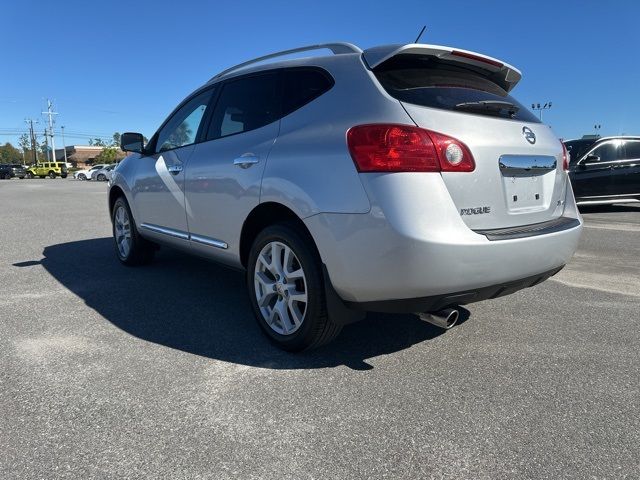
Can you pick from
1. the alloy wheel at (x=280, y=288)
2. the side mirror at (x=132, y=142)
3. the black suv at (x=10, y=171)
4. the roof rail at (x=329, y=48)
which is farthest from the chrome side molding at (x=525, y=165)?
the black suv at (x=10, y=171)

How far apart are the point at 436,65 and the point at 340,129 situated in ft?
2.48

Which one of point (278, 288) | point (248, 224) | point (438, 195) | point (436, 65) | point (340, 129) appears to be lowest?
point (278, 288)

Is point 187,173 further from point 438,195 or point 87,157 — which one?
point 87,157

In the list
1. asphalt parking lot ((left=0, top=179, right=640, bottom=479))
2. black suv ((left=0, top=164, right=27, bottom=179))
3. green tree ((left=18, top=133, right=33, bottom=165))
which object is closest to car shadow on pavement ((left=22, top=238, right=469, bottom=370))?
asphalt parking lot ((left=0, top=179, right=640, bottom=479))

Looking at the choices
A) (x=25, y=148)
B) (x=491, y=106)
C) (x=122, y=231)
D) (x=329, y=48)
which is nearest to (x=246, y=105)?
(x=329, y=48)

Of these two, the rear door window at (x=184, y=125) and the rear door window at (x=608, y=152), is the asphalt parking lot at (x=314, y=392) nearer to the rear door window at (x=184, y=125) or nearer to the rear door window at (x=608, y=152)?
the rear door window at (x=184, y=125)

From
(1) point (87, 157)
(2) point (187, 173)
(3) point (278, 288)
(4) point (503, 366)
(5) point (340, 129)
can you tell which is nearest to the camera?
(5) point (340, 129)

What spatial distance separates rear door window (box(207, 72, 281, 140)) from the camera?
3369 mm

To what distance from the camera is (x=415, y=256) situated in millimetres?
2395

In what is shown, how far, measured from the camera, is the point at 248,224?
3.39m

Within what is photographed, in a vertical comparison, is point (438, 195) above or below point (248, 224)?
above

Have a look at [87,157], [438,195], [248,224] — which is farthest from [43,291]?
[87,157]

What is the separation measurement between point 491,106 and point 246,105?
170 cm

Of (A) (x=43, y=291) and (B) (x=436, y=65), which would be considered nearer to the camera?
(B) (x=436, y=65)
